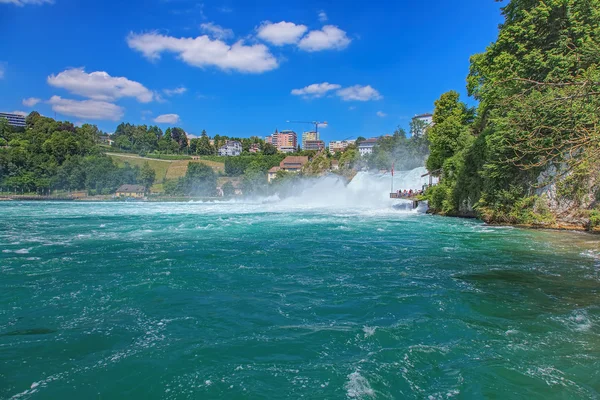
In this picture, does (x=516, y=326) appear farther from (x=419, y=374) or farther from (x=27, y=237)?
(x=27, y=237)

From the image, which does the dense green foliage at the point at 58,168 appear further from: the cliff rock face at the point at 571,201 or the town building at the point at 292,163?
the cliff rock face at the point at 571,201

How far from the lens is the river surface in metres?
5.27

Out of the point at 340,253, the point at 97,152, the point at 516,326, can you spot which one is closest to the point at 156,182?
the point at 97,152

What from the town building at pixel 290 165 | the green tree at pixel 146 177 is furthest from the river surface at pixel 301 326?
the town building at pixel 290 165

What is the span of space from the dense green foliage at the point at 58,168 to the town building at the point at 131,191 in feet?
9.53

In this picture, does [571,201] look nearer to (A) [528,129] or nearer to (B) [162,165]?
(A) [528,129]

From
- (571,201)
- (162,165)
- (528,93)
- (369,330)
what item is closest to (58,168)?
(162,165)

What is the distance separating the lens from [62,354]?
20.2ft

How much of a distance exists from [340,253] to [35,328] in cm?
1060

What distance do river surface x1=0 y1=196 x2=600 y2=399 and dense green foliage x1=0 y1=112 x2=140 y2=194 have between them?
388ft

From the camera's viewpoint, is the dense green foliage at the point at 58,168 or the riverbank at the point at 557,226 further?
the dense green foliage at the point at 58,168

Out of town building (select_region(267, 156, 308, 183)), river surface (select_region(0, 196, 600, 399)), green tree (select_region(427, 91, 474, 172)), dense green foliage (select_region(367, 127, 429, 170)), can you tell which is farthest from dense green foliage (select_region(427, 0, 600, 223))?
town building (select_region(267, 156, 308, 183))

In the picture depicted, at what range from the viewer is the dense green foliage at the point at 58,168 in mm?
112438

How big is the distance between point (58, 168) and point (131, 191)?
23.6m
